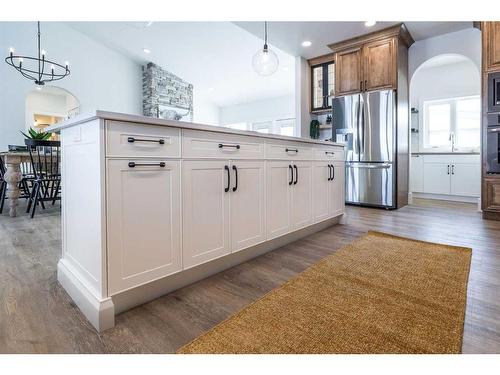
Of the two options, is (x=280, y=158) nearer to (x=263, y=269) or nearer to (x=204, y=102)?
(x=263, y=269)

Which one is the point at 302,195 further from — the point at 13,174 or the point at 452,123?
the point at 452,123

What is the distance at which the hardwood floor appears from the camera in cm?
109

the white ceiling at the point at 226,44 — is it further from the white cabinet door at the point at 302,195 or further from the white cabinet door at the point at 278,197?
the white cabinet door at the point at 278,197

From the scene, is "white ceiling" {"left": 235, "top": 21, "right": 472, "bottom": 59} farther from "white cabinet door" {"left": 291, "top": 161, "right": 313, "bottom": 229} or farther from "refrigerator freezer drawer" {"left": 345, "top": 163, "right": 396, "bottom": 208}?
"white cabinet door" {"left": 291, "top": 161, "right": 313, "bottom": 229}

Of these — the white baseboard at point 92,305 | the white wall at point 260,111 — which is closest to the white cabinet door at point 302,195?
the white baseboard at point 92,305

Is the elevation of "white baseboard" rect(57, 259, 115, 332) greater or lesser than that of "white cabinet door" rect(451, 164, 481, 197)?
lesser

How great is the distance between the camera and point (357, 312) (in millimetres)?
1284

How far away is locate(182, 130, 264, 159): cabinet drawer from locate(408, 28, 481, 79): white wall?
159 inches

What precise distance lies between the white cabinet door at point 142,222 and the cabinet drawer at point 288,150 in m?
0.85

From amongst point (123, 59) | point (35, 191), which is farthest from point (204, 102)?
point (35, 191)

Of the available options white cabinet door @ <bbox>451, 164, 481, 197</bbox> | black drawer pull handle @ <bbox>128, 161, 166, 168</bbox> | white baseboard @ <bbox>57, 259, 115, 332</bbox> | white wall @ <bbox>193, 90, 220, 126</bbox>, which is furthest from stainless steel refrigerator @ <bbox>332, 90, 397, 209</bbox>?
white wall @ <bbox>193, 90, 220, 126</bbox>

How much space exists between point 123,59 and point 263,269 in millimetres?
8146

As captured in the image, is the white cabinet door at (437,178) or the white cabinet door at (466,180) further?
the white cabinet door at (437,178)

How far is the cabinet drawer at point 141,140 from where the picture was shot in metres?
1.21
